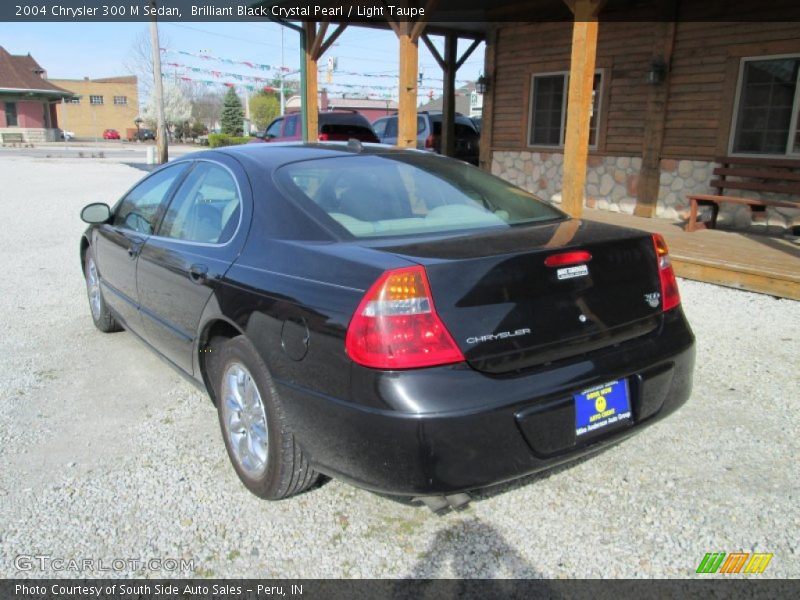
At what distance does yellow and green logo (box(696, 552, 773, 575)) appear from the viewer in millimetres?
2270

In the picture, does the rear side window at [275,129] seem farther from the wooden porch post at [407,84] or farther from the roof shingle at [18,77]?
the roof shingle at [18,77]

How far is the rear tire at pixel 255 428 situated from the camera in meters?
2.49

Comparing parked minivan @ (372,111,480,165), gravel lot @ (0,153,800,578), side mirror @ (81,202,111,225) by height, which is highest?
parked minivan @ (372,111,480,165)

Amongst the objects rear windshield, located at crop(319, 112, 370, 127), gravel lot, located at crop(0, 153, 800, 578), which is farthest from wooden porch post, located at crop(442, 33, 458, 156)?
gravel lot, located at crop(0, 153, 800, 578)

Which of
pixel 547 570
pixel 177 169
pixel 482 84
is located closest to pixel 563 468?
pixel 547 570

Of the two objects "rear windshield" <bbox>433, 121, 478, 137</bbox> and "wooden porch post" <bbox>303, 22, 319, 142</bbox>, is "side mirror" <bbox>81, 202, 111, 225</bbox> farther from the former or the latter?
"rear windshield" <bbox>433, 121, 478, 137</bbox>

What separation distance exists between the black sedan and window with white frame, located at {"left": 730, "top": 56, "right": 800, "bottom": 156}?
7111 millimetres

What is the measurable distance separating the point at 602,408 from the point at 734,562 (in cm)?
73

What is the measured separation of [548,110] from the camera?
38.8ft

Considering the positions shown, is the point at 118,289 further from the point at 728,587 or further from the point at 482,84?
the point at 482,84

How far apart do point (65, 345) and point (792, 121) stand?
29.7 ft

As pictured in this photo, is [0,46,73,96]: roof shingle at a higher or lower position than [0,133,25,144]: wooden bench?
higher

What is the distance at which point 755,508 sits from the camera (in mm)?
2625

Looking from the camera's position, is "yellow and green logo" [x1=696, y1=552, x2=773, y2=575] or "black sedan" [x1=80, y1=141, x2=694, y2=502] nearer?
"black sedan" [x1=80, y1=141, x2=694, y2=502]
